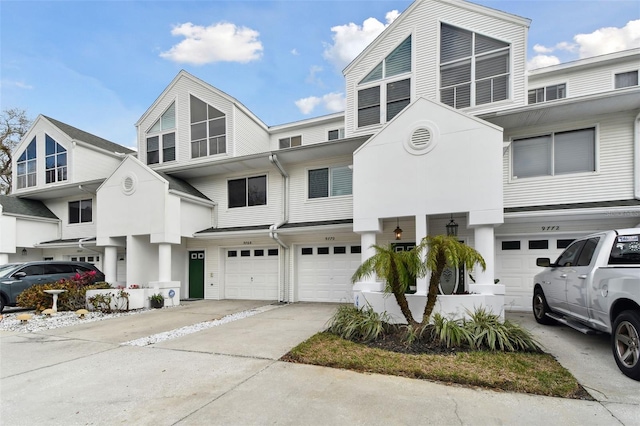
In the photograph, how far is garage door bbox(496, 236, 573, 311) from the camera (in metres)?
9.25

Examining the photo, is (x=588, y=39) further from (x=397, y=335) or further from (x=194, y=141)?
(x=194, y=141)

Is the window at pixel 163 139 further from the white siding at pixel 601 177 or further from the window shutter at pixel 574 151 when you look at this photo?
the window shutter at pixel 574 151

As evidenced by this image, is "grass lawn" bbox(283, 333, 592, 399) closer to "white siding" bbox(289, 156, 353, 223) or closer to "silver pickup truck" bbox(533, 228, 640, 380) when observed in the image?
"silver pickup truck" bbox(533, 228, 640, 380)

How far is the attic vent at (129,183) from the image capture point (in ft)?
40.0

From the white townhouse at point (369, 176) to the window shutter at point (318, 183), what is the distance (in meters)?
0.05

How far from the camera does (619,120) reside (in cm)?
845

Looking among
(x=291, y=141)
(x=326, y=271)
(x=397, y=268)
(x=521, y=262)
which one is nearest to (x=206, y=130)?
(x=291, y=141)

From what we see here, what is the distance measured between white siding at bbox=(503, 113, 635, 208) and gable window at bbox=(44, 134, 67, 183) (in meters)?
19.8

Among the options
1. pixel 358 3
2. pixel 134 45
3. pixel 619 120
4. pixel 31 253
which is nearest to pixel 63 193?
pixel 31 253

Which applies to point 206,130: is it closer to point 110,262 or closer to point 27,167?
point 110,262

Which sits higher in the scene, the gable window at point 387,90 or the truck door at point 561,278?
the gable window at point 387,90

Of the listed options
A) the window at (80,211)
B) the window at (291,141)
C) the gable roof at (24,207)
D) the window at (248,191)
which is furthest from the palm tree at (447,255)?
the gable roof at (24,207)

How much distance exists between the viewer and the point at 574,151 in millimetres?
8883

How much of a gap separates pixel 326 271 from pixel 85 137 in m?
15.0
